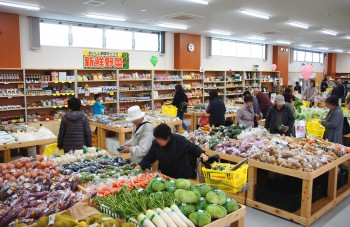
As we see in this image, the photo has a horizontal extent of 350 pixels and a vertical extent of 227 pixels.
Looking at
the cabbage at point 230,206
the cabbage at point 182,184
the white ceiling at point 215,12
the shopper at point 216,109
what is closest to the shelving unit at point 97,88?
the white ceiling at point 215,12

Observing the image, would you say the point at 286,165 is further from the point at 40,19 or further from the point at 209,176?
the point at 40,19

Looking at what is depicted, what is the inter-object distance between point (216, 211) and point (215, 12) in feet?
25.8

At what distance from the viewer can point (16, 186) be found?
3.45 metres

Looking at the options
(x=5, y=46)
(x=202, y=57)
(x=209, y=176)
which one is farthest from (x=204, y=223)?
(x=202, y=57)

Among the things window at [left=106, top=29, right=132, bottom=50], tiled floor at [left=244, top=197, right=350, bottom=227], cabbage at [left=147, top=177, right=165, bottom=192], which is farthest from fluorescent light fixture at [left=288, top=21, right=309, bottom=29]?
cabbage at [left=147, top=177, right=165, bottom=192]

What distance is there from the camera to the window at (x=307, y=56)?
2261cm

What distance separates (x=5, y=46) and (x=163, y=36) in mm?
6468

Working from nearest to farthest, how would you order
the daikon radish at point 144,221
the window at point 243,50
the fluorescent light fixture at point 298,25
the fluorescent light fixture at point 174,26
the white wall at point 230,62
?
the daikon radish at point 144,221 < the fluorescent light fixture at point 298,25 < the fluorescent light fixture at point 174,26 < the white wall at point 230,62 < the window at point 243,50

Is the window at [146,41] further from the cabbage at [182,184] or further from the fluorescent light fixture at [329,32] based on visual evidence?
the cabbage at [182,184]

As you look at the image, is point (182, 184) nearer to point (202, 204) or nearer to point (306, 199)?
point (202, 204)

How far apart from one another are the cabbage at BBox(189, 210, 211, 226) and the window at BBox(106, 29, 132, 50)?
1041cm

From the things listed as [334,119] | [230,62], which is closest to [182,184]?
[334,119]

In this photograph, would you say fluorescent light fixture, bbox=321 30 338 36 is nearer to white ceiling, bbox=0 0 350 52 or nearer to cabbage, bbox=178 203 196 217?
white ceiling, bbox=0 0 350 52

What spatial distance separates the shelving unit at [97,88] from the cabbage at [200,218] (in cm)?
850
